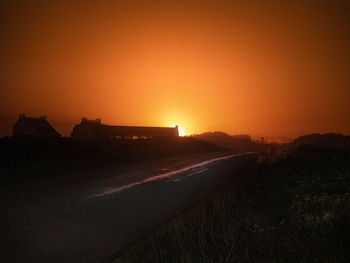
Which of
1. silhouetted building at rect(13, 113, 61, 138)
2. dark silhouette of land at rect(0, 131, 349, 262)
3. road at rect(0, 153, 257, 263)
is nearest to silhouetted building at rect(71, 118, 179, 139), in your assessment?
silhouetted building at rect(13, 113, 61, 138)

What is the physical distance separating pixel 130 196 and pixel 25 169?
30.5 ft

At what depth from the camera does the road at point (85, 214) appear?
5066mm

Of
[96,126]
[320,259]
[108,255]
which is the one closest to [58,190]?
[108,255]

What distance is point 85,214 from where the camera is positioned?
23.8 ft

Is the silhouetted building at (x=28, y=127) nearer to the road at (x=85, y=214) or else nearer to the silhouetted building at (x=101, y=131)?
the silhouetted building at (x=101, y=131)

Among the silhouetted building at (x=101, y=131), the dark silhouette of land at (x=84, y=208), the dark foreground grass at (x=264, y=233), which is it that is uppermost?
the silhouetted building at (x=101, y=131)

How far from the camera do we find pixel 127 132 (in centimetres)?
5322

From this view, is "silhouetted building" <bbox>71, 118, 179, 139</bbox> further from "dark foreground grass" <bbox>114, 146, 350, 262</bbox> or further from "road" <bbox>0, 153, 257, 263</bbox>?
"dark foreground grass" <bbox>114, 146, 350, 262</bbox>

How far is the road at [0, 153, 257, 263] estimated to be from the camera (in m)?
5.07

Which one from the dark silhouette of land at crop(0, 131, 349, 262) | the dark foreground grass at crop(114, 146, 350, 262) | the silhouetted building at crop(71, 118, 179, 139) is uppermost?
the silhouetted building at crop(71, 118, 179, 139)

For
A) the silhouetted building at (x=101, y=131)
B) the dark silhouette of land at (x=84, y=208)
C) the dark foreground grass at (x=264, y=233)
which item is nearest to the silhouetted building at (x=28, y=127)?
the silhouetted building at (x=101, y=131)

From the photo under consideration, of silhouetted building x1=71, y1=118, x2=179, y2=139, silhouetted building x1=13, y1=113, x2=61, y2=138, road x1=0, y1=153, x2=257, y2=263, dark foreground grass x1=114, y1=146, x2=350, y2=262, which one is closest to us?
dark foreground grass x1=114, y1=146, x2=350, y2=262

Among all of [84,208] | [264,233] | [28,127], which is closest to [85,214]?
[84,208]

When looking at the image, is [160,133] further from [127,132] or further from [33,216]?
[33,216]
